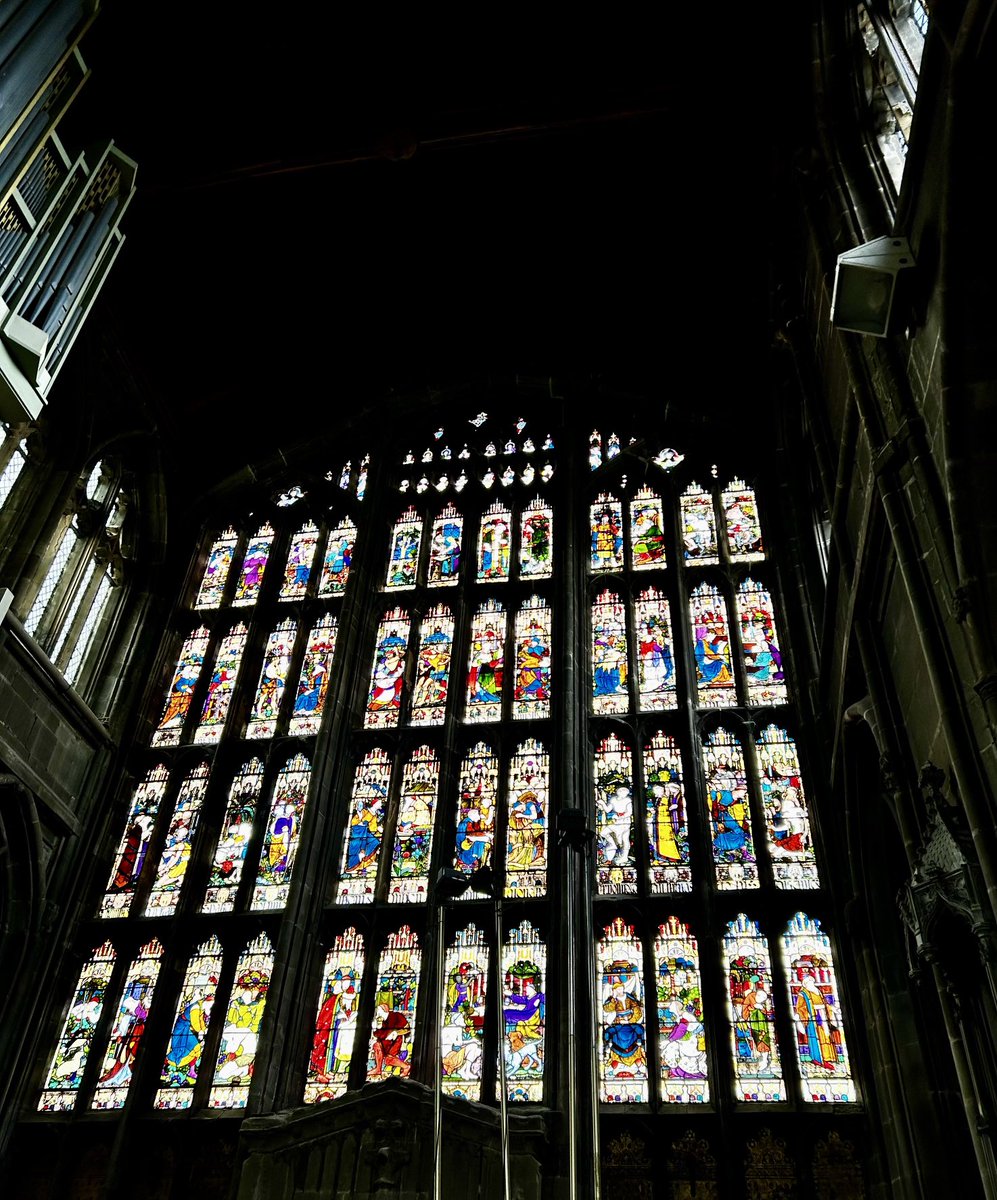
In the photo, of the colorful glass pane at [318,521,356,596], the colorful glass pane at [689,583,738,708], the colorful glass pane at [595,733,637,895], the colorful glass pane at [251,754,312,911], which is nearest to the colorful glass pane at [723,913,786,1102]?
the colorful glass pane at [595,733,637,895]

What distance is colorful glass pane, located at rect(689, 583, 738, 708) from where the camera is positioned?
10.3 m

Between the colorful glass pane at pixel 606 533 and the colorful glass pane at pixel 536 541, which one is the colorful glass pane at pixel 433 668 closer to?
the colorful glass pane at pixel 536 541

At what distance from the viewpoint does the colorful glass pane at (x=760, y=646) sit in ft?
33.7

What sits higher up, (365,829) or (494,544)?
(494,544)

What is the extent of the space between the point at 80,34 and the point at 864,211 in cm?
618

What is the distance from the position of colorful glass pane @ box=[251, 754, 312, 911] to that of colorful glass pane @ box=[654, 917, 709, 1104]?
339 centimetres

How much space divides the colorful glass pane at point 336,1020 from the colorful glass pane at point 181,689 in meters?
3.24

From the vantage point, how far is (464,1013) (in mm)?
8711

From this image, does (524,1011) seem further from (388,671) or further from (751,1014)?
(388,671)

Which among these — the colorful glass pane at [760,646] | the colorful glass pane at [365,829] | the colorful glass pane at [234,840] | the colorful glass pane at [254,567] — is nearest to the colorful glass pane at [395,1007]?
the colorful glass pane at [365,829]

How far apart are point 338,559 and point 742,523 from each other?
471 cm

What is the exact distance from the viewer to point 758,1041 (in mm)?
8234

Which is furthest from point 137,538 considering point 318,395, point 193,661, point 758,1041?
point 758,1041

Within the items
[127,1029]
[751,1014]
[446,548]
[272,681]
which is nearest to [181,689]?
[272,681]
